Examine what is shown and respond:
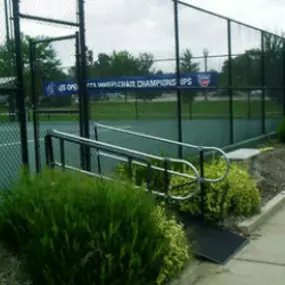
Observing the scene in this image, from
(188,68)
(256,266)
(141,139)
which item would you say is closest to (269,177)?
(141,139)

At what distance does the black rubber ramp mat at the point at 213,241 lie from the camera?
18.2ft

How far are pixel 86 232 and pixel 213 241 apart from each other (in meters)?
2.28

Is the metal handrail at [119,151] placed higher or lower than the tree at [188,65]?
lower

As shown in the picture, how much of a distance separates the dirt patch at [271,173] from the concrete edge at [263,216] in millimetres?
111

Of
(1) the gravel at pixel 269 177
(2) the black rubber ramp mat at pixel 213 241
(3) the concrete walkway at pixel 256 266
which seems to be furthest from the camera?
(1) the gravel at pixel 269 177

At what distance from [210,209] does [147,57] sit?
7.05 m

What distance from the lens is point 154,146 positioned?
9.98 metres

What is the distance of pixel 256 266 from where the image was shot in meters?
5.37

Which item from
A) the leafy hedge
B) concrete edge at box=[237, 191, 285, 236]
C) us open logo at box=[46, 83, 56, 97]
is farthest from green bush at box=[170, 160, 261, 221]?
us open logo at box=[46, 83, 56, 97]

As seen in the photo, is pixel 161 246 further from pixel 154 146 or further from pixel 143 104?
pixel 143 104

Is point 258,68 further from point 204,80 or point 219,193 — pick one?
point 219,193

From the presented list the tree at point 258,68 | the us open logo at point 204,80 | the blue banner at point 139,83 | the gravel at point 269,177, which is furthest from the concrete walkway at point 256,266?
the us open logo at point 204,80

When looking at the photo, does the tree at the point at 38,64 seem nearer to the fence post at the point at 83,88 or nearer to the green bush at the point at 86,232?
the fence post at the point at 83,88

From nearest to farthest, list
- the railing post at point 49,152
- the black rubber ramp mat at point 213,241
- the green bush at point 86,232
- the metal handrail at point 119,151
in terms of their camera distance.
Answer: the green bush at point 86,232
the metal handrail at point 119,151
the black rubber ramp mat at point 213,241
the railing post at point 49,152
